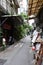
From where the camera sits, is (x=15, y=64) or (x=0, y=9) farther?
(x=0, y=9)

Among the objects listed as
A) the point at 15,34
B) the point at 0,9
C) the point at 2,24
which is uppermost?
the point at 0,9

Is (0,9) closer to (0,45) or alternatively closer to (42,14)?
(0,45)

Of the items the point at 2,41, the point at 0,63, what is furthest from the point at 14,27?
the point at 0,63

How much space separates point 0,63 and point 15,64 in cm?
115

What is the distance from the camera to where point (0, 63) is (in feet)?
47.0

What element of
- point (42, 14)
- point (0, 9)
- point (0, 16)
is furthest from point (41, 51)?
point (0, 16)

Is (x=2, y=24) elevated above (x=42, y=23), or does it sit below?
below

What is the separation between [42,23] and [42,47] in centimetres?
532

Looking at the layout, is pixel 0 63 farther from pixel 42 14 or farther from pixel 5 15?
pixel 5 15

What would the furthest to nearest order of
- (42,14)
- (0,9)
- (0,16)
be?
(0,16) → (0,9) → (42,14)

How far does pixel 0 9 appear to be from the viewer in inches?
950

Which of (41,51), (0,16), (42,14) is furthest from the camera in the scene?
(0,16)

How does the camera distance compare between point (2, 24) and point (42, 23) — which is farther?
point (2, 24)

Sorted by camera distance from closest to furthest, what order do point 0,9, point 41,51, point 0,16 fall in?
point 41,51 → point 0,9 → point 0,16
